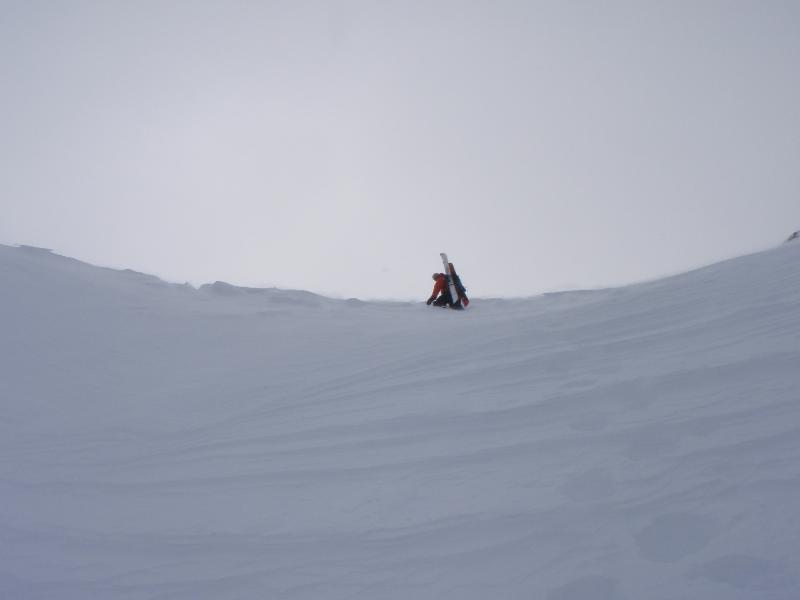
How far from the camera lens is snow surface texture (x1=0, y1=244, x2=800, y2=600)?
3139mm

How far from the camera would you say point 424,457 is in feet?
14.2

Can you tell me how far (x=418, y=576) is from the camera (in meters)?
3.19

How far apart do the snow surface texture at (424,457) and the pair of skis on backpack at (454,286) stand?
Result: 3096 millimetres

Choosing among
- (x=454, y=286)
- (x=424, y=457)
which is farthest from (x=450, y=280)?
(x=424, y=457)

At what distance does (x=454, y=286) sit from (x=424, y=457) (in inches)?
255

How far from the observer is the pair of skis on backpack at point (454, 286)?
1057 cm

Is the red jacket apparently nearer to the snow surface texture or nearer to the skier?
the skier

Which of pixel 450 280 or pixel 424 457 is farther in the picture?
pixel 450 280

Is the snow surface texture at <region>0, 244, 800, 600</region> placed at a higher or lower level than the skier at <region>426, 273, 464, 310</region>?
lower

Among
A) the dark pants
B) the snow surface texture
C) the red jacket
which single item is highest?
the red jacket

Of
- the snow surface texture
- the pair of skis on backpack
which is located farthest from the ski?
the snow surface texture

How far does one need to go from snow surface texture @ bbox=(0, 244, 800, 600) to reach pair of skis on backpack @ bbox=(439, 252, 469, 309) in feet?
10.2

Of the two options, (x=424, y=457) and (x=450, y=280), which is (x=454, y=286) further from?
(x=424, y=457)

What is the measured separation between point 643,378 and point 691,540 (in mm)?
1978
